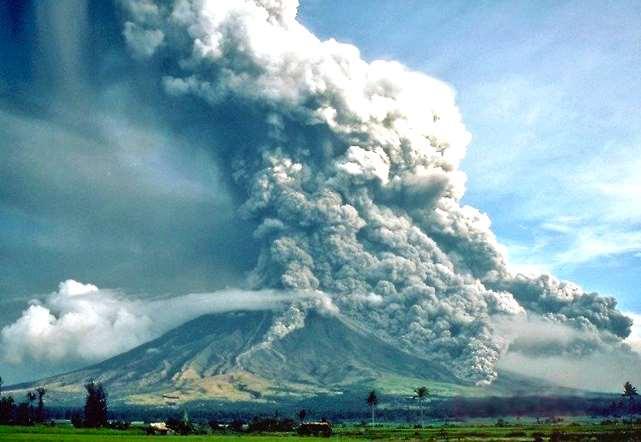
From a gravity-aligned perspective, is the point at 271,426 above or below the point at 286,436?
below

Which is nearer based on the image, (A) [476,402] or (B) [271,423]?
(B) [271,423]

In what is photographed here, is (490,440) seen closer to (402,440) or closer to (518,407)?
(402,440)

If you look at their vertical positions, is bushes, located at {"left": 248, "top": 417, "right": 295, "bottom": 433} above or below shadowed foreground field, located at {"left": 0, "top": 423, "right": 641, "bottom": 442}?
below

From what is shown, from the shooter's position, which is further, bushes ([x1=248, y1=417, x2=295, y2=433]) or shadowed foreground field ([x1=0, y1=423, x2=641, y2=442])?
bushes ([x1=248, y1=417, x2=295, y2=433])

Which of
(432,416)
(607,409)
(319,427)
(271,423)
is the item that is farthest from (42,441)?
(432,416)

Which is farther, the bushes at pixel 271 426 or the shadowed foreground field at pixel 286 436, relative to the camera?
the bushes at pixel 271 426

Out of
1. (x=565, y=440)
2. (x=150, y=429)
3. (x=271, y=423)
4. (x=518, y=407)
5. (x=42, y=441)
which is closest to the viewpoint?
(x=42, y=441)

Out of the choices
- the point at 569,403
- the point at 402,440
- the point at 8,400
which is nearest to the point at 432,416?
the point at 569,403

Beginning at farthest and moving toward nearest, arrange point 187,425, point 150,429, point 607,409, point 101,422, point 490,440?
point 607,409 → point 101,422 → point 187,425 → point 150,429 → point 490,440

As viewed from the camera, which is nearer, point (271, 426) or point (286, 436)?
point (286, 436)

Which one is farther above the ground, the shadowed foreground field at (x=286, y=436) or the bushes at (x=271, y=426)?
the shadowed foreground field at (x=286, y=436)
